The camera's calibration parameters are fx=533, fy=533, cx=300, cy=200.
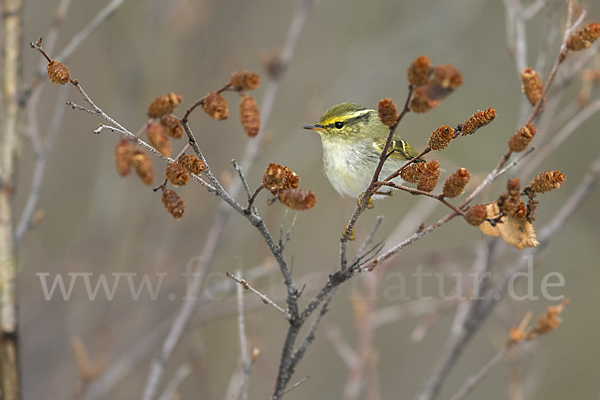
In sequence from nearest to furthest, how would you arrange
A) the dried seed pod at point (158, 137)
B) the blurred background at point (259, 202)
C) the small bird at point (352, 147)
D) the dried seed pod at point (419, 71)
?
the dried seed pod at point (419, 71)
the dried seed pod at point (158, 137)
the small bird at point (352, 147)
the blurred background at point (259, 202)

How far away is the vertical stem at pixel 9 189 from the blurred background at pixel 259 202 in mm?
752

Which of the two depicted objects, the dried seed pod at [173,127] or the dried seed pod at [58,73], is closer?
the dried seed pod at [58,73]

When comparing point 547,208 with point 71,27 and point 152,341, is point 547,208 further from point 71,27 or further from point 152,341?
point 71,27

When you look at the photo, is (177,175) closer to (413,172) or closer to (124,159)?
(124,159)

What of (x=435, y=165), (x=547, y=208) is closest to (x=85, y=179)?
(x=435, y=165)

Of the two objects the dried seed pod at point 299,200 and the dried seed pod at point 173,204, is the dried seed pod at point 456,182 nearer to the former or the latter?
the dried seed pod at point 299,200

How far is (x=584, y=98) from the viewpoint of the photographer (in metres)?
3.04

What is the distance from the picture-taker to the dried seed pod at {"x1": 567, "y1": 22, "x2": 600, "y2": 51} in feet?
4.59

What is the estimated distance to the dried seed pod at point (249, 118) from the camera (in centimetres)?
149

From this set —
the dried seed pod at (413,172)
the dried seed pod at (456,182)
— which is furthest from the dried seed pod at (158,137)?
the dried seed pod at (456,182)

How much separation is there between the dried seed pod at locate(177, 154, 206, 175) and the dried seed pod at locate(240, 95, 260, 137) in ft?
0.78

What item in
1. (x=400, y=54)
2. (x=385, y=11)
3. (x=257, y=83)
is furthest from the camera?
(x=385, y=11)

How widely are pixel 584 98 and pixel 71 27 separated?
436 cm

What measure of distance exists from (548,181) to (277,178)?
0.66 metres
